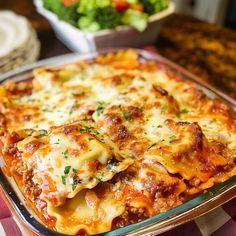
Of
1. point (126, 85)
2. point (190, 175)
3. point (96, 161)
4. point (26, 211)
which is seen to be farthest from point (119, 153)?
point (126, 85)

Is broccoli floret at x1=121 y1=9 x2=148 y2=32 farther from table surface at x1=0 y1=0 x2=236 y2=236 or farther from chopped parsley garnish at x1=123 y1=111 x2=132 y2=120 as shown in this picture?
chopped parsley garnish at x1=123 y1=111 x2=132 y2=120

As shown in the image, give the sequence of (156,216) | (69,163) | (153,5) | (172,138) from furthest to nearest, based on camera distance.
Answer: (153,5)
(172,138)
(69,163)
(156,216)

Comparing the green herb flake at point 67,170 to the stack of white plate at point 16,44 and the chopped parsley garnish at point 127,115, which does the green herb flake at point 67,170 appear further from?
the stack of white plate at point 16,44

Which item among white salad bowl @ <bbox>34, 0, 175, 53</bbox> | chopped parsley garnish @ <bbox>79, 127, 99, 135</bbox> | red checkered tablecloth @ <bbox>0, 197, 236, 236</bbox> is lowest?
red checkered tablecloth @ <bbox>0, 197, 236, 236</bbox>

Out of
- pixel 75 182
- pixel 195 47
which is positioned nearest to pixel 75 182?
pixel 75 182

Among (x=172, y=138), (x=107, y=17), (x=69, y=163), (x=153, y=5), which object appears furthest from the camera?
(x=153, y=5)

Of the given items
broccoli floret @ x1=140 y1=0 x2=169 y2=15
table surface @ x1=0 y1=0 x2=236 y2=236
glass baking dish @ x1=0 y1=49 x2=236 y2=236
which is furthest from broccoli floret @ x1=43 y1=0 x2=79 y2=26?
glass baking dish @ x1=0 y1=49 x2=236 y2=236

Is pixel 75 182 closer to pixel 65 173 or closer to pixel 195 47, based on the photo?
pixel 65 173
